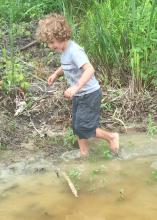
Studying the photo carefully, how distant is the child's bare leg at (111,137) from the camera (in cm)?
445

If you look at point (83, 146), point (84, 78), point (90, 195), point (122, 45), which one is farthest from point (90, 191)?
Answer: point (122, 45)

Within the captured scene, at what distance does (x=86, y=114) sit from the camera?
172 inches

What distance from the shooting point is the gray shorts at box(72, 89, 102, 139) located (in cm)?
434

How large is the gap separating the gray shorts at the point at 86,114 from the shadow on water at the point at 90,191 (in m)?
0.25

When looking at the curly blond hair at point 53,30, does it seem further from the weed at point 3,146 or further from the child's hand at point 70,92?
the weed at point 3,146

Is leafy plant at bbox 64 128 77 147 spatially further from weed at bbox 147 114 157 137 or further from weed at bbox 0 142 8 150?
weed at bbox 147 114 157 137

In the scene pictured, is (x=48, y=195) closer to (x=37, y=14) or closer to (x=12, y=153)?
(x=12, y=153)

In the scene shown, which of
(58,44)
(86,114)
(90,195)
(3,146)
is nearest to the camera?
(90,195)

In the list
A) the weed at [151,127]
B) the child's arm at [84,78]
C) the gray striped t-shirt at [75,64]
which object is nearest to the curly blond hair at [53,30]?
the gray striped t-shirt at [75,64]

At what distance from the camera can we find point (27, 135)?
482 centimetres

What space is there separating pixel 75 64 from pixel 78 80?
14 cm

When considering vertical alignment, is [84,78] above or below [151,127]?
above

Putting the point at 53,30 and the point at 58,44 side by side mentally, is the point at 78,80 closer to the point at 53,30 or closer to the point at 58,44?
the point at 58,44

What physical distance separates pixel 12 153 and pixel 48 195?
76 cm
